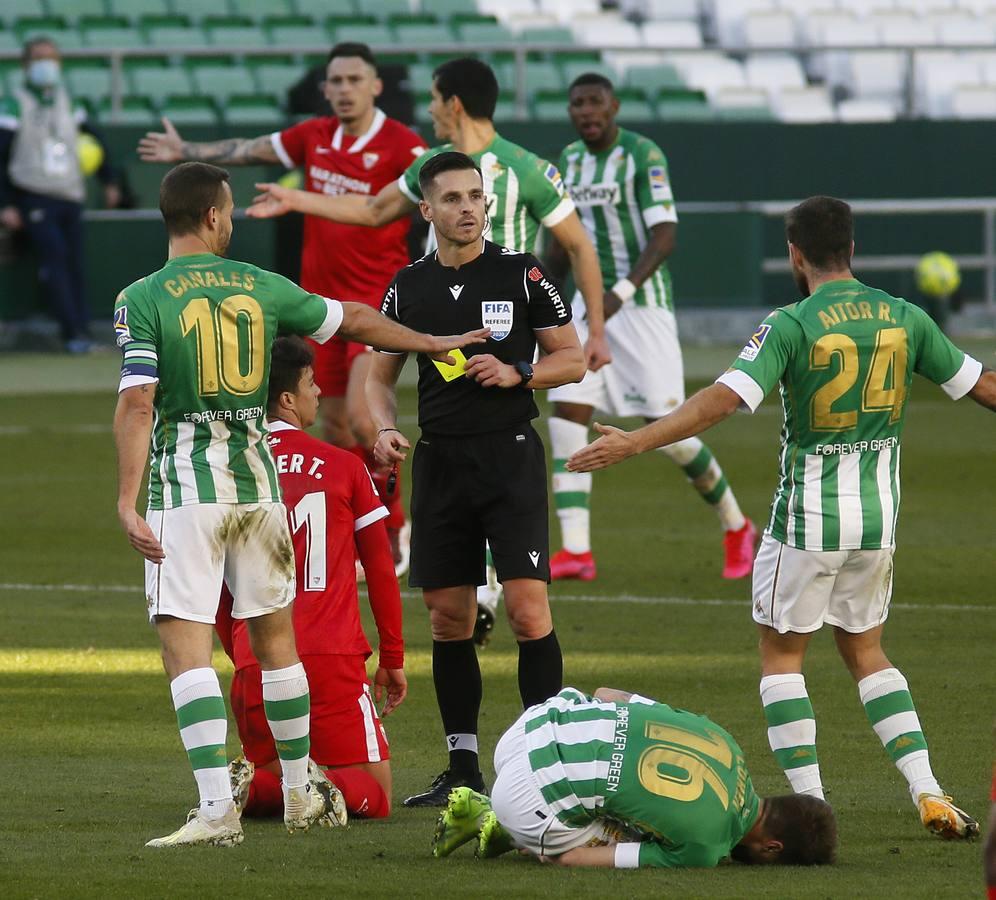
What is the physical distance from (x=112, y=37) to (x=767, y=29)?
8909 mm

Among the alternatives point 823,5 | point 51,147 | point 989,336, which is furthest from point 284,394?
point 823,5

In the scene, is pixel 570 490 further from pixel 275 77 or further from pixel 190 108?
pixel 275 77

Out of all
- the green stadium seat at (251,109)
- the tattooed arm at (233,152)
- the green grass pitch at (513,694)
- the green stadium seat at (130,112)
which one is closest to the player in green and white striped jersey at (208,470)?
the green grass pitch at (513,694)

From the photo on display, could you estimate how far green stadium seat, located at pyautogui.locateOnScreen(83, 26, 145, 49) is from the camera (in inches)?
974

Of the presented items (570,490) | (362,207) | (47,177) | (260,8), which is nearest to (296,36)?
(260,8)

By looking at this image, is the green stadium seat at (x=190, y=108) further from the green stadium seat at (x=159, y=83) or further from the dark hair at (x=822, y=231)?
the dark hair at (x=822, y=231)

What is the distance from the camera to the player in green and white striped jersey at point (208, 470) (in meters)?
5.54

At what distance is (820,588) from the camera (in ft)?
19.4

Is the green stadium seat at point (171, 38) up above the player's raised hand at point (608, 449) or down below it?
above

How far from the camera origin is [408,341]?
6027 mm

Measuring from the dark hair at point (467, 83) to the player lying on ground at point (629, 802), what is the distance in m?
3.47

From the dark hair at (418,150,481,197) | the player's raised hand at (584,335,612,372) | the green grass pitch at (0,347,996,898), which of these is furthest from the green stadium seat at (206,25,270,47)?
the dark hair at (418,150,481,197)

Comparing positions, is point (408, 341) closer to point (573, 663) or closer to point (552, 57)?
point (573, 663)

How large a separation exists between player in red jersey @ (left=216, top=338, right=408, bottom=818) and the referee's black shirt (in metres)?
0.38
